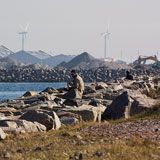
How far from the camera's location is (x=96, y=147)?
8.24 meters

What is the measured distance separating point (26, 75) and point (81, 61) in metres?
83.4

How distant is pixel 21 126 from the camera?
11.1 metres

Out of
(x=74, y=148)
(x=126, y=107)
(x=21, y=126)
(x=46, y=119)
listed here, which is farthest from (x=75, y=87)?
(x=74, y=148)

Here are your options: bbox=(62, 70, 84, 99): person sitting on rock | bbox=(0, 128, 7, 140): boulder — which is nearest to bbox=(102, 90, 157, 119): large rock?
bbox=(0, 128, 7, 140): boulder

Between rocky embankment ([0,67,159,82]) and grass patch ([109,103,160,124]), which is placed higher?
grass patch ([109,103,160,124])

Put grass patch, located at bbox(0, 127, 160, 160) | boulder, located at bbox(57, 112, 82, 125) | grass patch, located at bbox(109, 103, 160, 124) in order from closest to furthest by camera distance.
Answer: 1. grass patch, located at bbox(0, 127, 160, 160)
2. grass patch, located at bbox(109, 103, 160, 124)
3. boulder, located at bbox(57, 112, 82, 125)

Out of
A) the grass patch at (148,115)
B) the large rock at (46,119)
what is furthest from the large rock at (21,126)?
the grass patch at (148,115)

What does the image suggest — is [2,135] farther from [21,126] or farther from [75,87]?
[75,87]

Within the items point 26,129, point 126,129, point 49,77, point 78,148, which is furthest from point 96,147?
point 49,77

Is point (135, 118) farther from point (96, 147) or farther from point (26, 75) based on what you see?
point (26, 75)

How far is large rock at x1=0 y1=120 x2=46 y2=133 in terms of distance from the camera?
35.3 ft

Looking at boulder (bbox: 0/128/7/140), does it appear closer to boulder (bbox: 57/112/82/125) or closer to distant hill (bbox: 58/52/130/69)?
boulder (bbox: 57/112/82/125)

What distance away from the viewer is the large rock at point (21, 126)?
1075 centimetres

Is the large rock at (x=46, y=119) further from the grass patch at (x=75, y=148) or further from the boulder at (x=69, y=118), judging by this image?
the grass patch at (x=75, y=148)
